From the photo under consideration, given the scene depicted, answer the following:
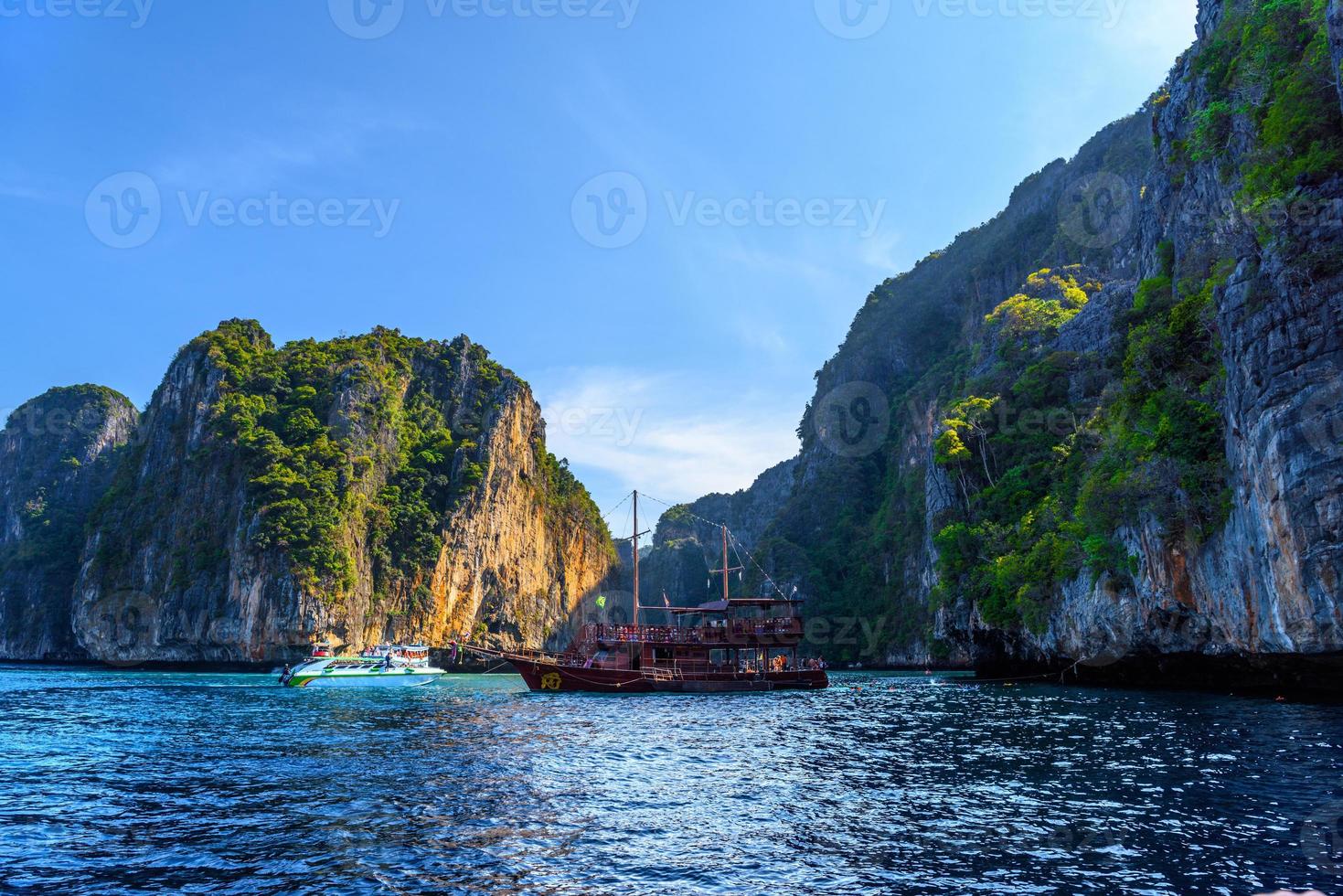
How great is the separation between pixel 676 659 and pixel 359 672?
83.3 feet

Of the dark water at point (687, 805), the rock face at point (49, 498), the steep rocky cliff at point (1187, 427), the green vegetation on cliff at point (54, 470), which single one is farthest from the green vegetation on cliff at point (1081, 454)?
the green vegetation on cliff at point (54, 470)

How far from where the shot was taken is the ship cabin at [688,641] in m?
45.5

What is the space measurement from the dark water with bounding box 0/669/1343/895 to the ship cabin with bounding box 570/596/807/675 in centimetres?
1872

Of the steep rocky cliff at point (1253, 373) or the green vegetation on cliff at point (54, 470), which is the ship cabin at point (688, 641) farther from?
the green vegetation on cliff at point (54, 470)

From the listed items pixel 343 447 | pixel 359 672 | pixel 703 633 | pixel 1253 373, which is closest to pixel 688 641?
pixel 703 633

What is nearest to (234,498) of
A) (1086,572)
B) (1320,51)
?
(1086,572)

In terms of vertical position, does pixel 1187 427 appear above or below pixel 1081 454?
below

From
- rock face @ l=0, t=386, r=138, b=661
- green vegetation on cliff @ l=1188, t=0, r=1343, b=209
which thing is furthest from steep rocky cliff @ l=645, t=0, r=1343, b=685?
rock face @ l=0, t=386, r=138, b=661

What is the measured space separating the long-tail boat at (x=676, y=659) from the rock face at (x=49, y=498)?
94.0 m

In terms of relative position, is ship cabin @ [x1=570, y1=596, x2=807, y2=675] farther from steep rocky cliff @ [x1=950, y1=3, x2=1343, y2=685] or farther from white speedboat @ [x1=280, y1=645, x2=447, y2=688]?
white speedboat @ [x1=280, y1=645, x2=447, y2=688]

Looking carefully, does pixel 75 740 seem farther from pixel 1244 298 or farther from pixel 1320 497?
pixel 1244 298

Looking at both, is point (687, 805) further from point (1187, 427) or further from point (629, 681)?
point (629, 681)

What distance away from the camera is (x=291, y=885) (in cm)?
942

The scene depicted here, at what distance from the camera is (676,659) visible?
46500 mm
